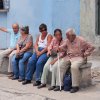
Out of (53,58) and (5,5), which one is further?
(5,5)

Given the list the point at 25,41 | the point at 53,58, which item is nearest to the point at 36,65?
the point at 53,58

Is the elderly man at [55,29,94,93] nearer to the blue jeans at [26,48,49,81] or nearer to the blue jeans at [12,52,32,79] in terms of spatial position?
the blue jeans at [26,48,49,81]

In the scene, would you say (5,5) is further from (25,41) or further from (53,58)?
(53,58)

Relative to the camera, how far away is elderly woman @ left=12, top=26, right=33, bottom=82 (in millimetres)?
9539

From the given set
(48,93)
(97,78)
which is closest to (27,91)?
(48,93)

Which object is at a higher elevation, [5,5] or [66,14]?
[5,5]

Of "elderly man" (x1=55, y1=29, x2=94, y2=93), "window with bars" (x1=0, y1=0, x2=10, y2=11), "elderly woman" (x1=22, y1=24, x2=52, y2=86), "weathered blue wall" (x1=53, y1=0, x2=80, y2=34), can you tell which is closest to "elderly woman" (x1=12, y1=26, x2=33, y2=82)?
"elderly woman" (x1=22, y1=24, x2=52, y2=86)

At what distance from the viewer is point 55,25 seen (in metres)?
12.7

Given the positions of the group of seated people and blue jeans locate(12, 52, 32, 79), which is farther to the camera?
blue jeans locate(12, 52, 32, 79)

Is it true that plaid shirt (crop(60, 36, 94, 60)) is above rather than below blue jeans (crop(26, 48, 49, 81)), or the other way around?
above

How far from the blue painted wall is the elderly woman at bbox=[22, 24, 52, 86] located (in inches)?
126

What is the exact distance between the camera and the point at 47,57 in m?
9.05

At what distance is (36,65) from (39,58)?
0.54 ft

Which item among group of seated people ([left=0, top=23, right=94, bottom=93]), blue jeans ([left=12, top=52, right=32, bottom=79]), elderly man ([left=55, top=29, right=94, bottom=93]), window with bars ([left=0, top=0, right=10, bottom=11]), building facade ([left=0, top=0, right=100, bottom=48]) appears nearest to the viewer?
elderly man ([left=55, top=29, right=94, bottom=93])
